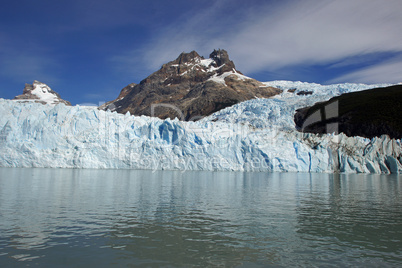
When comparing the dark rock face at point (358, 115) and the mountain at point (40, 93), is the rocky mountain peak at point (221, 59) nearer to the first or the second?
the dark rock face at point (358, 115)

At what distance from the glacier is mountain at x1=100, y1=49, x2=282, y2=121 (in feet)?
169

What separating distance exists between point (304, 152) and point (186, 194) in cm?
2369

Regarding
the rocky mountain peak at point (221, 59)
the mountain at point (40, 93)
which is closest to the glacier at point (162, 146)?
the rocky mountain peak at point (221, 59)

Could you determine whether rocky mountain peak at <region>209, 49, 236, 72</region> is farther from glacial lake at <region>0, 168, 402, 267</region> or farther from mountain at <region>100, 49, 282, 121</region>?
glacial lake at <region>0, 168, 402, 267</region>

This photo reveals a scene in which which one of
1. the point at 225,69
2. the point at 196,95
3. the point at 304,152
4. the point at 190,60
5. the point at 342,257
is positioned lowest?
the point at 342,257

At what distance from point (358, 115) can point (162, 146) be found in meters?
46.9

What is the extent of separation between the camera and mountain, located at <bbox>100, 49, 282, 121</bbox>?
9888 cm

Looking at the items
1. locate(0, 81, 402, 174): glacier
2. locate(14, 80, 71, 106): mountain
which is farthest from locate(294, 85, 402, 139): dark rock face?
locate(14, 80, 71, 106): mountain

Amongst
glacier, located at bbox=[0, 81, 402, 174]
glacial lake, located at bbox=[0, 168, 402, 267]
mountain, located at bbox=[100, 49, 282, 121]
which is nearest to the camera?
glacial lake, located at bbox=[0, 168, 402, 267]

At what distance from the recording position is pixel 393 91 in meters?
67.9

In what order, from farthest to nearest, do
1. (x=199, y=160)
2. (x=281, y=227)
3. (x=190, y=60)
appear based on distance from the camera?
(x=190, y=60)
(x=199, y=160)
(x=281, y=227)

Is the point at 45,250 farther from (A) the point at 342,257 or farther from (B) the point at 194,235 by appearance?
(A) the point at 342,257

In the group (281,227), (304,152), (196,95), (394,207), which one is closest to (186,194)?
(281,227)

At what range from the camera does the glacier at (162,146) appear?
31.2 metres
